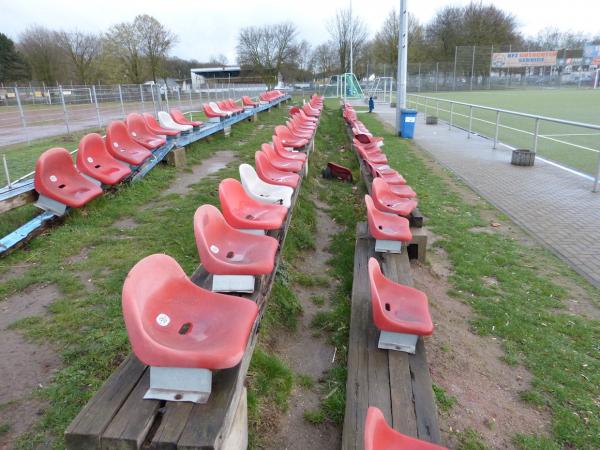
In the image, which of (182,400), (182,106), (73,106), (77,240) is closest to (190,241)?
(77,240)

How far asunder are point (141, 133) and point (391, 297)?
6587mm

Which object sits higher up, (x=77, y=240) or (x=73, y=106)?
(x=73, y=106)

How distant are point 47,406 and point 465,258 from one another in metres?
4.27

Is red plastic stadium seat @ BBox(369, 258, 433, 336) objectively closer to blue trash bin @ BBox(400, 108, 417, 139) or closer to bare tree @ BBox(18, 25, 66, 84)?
blue trash bin @ BBox(400, 108, 417, 139)

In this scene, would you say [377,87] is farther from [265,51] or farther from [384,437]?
[384,437]

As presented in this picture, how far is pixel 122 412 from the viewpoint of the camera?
1.96 metres

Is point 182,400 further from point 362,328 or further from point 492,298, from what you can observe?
point 492,298

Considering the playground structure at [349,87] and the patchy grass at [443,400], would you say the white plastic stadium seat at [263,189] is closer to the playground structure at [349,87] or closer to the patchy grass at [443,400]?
the patchy grass at [443,400]

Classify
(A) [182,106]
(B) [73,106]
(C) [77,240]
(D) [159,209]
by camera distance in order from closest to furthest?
1. (C) [77,240]
2. (D) [159,209]
3. (B) [73,106]
4. (A) [182,106]

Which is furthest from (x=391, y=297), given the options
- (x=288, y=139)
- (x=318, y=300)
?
(x=288, y=139)

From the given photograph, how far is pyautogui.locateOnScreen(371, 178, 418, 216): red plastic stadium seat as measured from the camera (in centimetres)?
507

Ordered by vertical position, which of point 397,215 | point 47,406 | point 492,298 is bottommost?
point 492,298

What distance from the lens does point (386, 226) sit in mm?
4559

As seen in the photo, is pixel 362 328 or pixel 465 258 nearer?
pixel 362 328
